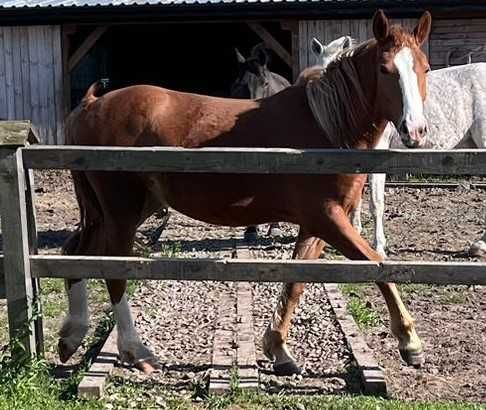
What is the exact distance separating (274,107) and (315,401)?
181cm

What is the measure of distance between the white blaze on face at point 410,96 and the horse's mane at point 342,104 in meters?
0.36

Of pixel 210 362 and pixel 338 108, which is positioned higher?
pixel 338 108

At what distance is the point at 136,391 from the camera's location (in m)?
4.78

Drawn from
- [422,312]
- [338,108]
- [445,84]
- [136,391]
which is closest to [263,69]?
[445,84]

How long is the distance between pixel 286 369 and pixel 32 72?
1207cm

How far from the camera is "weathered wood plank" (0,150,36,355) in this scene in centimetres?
461

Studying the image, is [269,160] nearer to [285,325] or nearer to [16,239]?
[285,325]

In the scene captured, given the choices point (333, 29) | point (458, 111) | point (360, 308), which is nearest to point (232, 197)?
point (360, 308)

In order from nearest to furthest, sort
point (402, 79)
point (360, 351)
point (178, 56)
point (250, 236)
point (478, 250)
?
1. point (402, 79)
2. point (360, 351)
3. point (478, 250)
4. point (250, 236)
5. point (178, 56)

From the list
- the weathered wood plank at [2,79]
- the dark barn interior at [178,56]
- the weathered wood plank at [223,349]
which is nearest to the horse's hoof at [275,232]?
the weathered wood plank at [223,349]

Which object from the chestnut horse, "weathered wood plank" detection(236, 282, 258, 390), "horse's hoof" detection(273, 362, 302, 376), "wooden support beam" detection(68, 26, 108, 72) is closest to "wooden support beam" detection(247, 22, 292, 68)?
"wooden support beam" detection(68, 26, 108, 72)

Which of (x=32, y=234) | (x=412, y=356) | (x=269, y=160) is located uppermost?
(x=269, y=160)

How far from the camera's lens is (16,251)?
466cm

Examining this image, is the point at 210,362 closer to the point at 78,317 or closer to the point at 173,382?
the point at 173,382
